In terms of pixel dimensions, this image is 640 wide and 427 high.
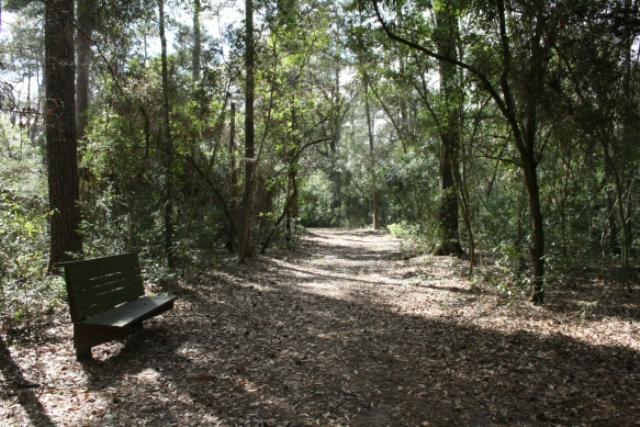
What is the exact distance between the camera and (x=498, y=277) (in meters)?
8.59

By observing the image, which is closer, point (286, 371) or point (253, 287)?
point (286, 371)

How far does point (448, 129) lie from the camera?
9.71 metres

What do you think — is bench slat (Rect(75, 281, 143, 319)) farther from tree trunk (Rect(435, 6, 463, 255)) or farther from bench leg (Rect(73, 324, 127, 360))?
tree trunk (Rect(435, 6, 463, 255))

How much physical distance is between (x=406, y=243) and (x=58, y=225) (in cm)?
1150

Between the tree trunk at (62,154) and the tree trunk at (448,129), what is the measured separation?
6.83 metres

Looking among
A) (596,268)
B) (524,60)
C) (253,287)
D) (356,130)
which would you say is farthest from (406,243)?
(356,130)

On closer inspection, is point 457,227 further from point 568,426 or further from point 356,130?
point 356,130

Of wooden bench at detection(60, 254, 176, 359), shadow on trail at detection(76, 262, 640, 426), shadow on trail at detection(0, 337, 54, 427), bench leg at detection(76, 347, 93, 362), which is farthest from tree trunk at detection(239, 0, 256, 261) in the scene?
shadow on trail at detection(0, 337, 54, 427)

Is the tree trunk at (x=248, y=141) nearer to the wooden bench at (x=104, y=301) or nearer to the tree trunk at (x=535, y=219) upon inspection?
the wooden bench at (x=104, y=301)

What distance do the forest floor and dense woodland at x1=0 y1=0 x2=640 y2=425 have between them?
0.32ft

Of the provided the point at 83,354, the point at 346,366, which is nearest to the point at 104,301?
the point at 83,354

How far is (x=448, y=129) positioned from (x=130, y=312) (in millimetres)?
7408

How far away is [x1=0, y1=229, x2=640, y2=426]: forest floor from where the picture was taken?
3.80 m

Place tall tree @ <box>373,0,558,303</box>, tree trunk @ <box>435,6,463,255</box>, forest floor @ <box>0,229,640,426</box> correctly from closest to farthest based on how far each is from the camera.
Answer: forest floor @ <box>0,229,640,426</box>, tall tree @ <box>373,0,558,303</box>, tree trunk @ <box>435,6,463,255</box>
